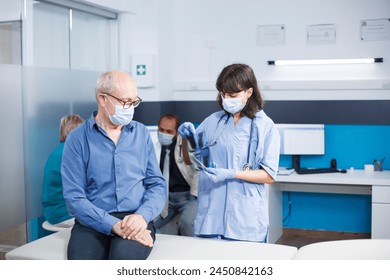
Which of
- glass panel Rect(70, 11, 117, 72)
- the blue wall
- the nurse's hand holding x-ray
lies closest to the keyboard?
the blue wall

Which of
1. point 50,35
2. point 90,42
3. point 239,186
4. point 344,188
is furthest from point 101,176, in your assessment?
point 344,188

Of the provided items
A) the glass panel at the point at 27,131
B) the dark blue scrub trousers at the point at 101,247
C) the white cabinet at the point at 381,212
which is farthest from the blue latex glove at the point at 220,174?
the white cabinet at the point at 381,212

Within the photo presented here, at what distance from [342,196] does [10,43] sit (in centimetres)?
261

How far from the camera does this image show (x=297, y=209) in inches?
173

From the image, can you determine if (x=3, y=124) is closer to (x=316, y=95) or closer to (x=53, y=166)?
(x=53, y=166)

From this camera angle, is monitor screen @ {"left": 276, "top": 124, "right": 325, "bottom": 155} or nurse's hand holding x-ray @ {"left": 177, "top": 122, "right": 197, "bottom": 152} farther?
monitor screen @ {"left": 276, "top": 124, "right": 325, "bottom": 155}

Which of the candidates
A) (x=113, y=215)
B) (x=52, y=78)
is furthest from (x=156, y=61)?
(x=113, y=215)

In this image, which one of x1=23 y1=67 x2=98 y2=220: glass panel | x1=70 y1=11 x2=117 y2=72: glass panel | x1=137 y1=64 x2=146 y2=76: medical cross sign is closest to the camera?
x1=23 y1=67 x2=98 y2=220: glass panel

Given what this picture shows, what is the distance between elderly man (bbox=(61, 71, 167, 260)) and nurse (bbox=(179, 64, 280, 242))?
1.08 ft

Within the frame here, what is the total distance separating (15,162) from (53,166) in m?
0.36

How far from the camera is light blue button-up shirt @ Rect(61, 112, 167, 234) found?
76.7 inches

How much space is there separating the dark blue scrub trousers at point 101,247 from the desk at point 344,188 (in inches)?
83.1

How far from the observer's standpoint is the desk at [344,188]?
3.68 metres

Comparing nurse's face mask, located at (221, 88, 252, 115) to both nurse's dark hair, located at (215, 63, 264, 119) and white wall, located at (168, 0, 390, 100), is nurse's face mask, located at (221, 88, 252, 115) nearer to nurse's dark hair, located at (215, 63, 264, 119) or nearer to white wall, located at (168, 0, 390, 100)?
nurse's dark hair, located at (215, 63, 264, 119)
